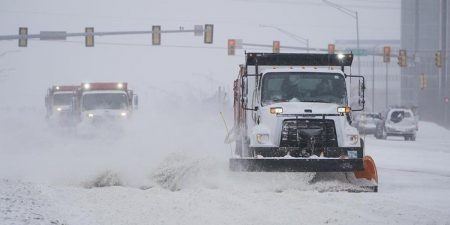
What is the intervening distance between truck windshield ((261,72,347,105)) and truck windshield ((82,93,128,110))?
1832cm

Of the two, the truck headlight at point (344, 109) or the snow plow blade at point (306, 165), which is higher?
the truck headlight at point (344, 109)

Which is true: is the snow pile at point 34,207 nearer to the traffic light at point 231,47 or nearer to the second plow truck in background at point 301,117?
the second plow truck in background at point 301,117

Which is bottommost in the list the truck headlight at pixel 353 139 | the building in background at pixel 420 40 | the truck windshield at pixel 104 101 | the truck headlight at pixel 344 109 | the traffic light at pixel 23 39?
the truck headlight at pixel 353 139

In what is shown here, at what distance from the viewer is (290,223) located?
1035 cm

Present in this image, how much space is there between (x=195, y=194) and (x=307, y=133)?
8.95 ft

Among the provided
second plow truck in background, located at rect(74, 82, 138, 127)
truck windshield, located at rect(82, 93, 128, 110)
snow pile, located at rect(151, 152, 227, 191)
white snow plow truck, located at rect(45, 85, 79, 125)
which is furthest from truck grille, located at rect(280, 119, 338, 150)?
white snow plow truck, located at rect(45, 85, 79, 125)

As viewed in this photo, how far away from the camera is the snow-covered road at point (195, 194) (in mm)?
10836

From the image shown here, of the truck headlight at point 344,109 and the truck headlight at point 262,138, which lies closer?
the truck headlight at point 262,138

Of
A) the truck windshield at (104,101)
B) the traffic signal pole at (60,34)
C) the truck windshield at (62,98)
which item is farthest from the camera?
the truck windshield at (62,98)

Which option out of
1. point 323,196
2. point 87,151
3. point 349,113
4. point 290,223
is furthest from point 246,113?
point 87,151

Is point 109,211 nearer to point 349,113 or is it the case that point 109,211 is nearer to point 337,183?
point 337,183

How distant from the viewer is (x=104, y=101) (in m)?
33.8

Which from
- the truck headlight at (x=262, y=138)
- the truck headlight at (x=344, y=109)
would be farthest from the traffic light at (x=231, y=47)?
the truck headlight at (x=262, y=138)

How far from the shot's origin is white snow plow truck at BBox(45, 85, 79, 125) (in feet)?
140
